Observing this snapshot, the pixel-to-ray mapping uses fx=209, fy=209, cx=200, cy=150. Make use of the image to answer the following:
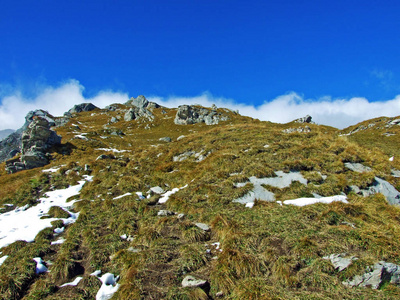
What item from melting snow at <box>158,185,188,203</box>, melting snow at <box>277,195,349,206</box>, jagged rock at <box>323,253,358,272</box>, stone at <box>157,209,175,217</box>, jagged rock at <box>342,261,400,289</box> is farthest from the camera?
melting snow at <box>158,185,188,203</box>

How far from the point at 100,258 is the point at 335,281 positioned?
7.99 meters

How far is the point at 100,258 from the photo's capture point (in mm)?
8180

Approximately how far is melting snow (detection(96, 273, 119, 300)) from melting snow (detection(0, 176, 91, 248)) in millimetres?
5894

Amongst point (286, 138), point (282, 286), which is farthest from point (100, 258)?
point (286, 138)

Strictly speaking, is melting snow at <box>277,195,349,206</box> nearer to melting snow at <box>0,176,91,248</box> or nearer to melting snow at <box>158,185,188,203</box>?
melting snow at <box>158,185,188,203</box>

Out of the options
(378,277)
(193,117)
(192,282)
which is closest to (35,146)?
(192,282)

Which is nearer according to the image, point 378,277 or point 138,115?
point 378,277

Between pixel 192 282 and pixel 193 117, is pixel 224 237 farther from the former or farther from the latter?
pixel 193 117

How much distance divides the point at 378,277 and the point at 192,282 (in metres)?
4.99

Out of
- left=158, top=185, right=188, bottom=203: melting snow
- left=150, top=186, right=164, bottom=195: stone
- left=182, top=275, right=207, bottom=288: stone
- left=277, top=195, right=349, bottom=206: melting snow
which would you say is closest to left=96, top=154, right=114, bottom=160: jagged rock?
left=150, top=186, right=164, bottom=195: stone

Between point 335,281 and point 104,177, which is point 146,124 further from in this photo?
point 335,281

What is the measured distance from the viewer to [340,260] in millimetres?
6160

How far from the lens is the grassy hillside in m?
6.08

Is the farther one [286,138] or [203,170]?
[286,138]
